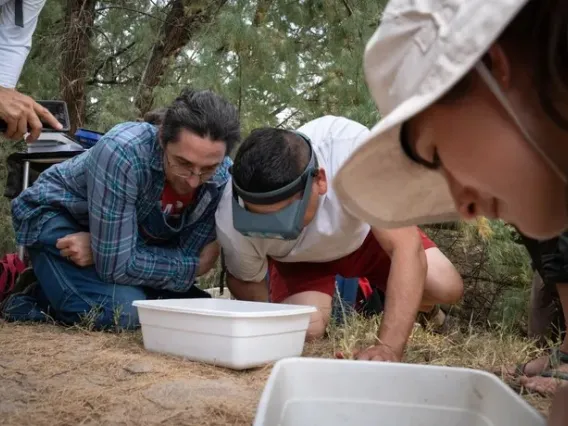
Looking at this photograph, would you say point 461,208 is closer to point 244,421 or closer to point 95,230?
point 244,421

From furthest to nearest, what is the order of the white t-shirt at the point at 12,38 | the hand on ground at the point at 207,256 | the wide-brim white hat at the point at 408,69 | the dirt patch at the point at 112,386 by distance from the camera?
the hand on ground at the point at 207,256
the white t-shirt at the point at 12,38
the dirt patch at the point at 112,386
the wide-brim white hat at the point at 408,69

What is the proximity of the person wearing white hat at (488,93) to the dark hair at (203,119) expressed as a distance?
173 centimetres

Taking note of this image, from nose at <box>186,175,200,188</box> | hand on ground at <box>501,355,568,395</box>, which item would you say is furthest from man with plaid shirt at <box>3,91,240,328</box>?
hand on ground at <box>501,355,568,395</box>

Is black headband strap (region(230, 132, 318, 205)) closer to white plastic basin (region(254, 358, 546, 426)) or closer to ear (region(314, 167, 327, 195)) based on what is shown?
ear (region(314, 167, 327, 195))

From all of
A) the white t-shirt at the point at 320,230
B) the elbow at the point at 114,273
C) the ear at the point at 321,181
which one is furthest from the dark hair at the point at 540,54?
the elbow at the point at 114,273

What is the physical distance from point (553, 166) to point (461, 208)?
0.47 feet

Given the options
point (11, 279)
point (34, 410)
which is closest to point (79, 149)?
point (11, 279)

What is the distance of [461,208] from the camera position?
2.79ft

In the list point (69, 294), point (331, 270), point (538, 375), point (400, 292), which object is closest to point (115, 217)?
point (69, 294)

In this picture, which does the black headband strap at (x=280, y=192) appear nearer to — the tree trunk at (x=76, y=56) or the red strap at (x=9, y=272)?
the red strap at (x=9, y=272)

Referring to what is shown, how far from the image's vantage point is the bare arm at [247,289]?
2.97 meters

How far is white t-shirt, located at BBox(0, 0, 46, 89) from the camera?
2.58m

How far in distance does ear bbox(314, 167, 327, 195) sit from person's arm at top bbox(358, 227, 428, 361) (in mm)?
218

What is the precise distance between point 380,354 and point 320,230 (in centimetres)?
60
